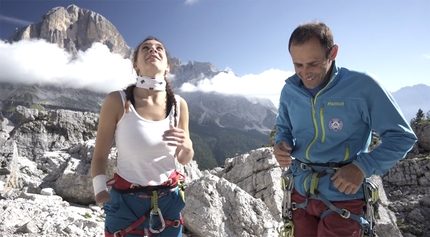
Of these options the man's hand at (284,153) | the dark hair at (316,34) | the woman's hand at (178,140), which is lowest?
the man's hand at (284,153)

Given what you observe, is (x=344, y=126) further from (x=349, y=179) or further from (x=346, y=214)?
(x=346, y=214)

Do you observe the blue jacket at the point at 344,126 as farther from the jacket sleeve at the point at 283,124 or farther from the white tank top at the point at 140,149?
the white tank top at the point at 140,149

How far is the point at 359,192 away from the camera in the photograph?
3.18 meters

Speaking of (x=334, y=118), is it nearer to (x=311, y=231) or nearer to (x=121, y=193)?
(x=311, y=231)

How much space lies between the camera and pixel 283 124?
4051 mm

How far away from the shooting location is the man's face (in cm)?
304

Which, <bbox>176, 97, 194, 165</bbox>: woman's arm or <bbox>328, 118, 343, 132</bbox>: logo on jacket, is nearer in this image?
<bbox>328, 118, 343, 132</bbox>: logo on jacket

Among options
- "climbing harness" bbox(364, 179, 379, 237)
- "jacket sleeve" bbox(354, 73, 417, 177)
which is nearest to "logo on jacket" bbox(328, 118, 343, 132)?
"jacket sleeve" bbox(354, 73, 417, 177)

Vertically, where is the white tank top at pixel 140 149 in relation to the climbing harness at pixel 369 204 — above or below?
above

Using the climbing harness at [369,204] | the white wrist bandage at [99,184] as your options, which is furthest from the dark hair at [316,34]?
the white wrist bandage at [99,184]

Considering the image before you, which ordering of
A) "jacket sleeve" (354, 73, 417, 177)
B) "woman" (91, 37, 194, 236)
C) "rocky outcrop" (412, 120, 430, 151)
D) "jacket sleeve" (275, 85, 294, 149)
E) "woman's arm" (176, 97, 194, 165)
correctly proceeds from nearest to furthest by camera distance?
"jacket sleeve" (354, 73, 417, 177) < "woman" (91, 37, 194, 236) < "woman's arm" (176, 97, 194, 165) < "jacket sleeve" (275, 85, 294, 149) < "rocky outcrop" (412, 120, 430, 151)

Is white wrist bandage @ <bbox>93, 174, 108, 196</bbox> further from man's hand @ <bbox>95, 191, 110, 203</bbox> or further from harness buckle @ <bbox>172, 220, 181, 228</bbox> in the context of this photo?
harness buckle @ <bbox>172, 220, 181, 228</bbox>

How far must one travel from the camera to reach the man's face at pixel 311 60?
9.96 feet

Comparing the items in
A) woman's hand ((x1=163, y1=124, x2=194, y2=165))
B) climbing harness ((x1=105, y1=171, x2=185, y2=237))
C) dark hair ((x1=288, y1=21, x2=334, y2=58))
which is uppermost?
dark hair ((x1=288, y1=21, x2=334, y2=58))
